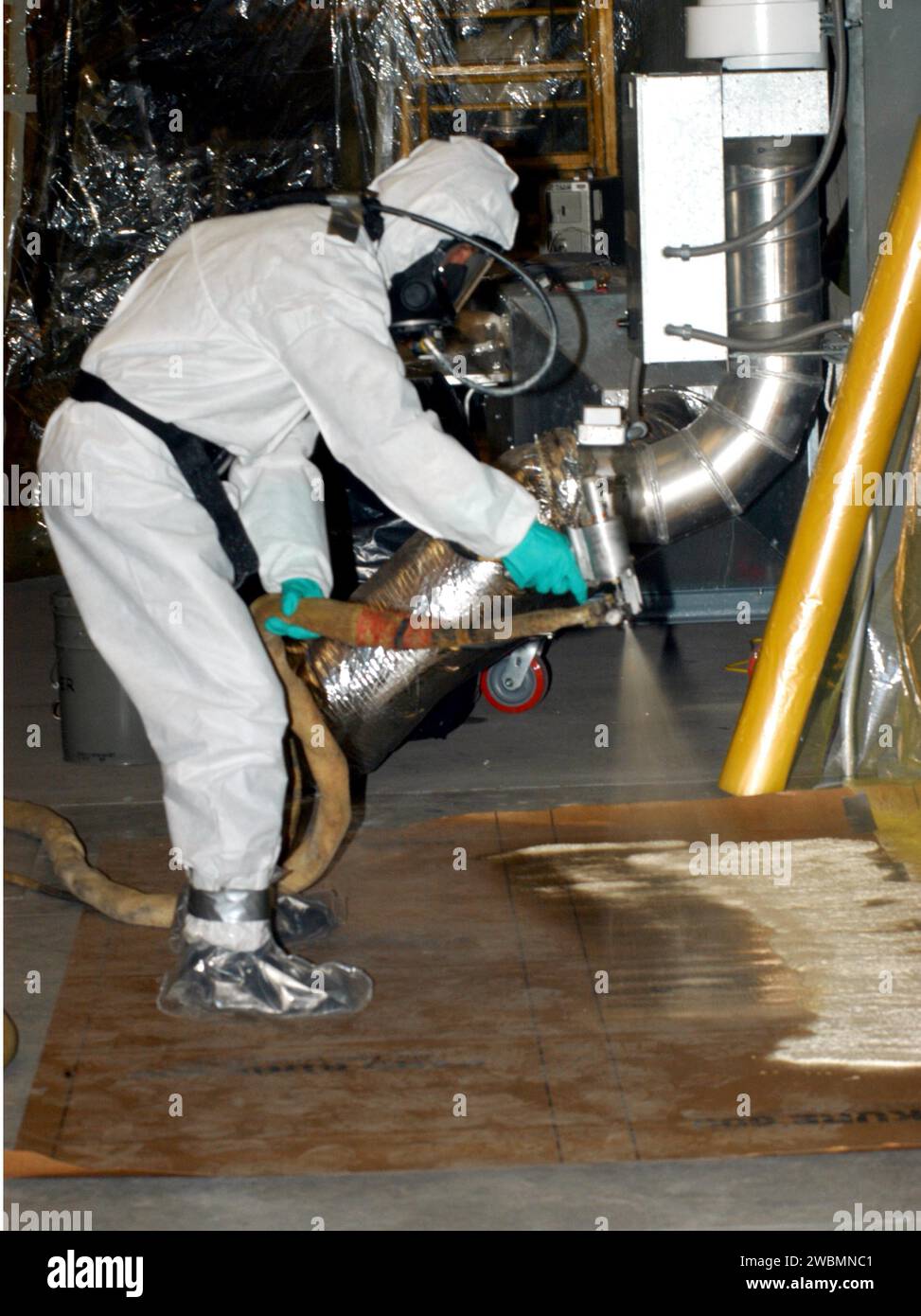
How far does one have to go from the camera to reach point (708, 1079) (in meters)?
2.50

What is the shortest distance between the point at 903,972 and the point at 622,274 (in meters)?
3.21

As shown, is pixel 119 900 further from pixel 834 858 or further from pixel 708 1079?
pixel 834 858

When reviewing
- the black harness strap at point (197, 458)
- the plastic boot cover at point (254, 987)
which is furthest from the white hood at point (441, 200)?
the plastic boot cover at point (254, 987)

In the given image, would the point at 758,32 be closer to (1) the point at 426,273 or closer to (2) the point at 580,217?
(1) the point at 426,273

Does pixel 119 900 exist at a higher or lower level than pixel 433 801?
higher

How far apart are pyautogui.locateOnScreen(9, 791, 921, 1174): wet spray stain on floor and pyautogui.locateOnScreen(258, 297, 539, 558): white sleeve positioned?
3.04 ft

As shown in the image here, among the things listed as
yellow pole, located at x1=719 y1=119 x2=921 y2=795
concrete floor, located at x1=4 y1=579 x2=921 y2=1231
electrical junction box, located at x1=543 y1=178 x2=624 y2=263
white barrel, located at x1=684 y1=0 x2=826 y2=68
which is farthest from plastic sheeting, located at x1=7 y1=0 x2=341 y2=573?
yellow pole, located at x1=719 y1=119 x2=921 y2=795

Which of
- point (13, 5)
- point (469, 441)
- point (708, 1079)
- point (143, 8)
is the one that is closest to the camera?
point (708, 1079)

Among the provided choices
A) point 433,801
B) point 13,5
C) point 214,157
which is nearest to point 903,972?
point 433,801

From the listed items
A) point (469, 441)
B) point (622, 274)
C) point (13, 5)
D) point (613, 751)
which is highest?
point (13, 5)

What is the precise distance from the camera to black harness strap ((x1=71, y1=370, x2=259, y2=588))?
268 centimetres

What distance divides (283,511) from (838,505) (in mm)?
1474

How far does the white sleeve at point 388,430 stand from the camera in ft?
8.11

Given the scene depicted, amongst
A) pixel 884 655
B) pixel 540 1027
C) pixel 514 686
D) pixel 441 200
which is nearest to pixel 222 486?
pixel 441 200
